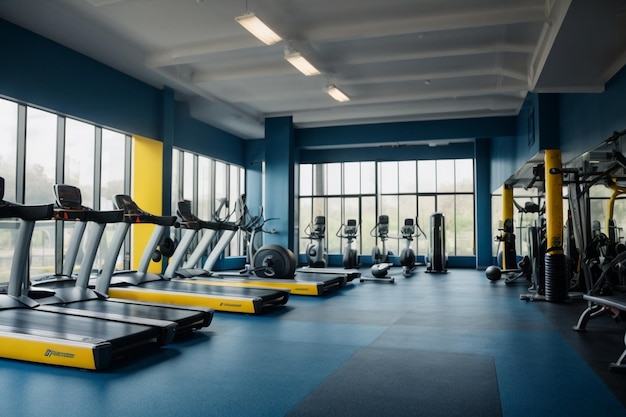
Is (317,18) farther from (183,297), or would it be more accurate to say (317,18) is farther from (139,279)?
(139,279)

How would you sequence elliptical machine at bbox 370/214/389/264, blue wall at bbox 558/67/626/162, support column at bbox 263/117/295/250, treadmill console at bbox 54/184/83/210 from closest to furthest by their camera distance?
treadmill console at bbox 54/184/83/210, blue wall at bbox 558/67/626/162, support column at bbox 263/117/295/250, elliptical machine at bbox 370/214/389/264

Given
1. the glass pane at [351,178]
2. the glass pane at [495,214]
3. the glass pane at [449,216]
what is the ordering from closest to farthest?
the glass pane at [495,214], the glass pane at [449,216], the glass pane at [351,178]

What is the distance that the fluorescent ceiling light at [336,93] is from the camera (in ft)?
30.9

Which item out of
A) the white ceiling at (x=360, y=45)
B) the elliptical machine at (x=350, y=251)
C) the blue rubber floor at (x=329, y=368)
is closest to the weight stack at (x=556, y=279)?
the blue rubber floor at (x=329, y=368)

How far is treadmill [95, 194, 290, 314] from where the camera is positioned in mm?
6359

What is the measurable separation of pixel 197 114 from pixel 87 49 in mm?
4074

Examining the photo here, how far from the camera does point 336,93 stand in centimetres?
962

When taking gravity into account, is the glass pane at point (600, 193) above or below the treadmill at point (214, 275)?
above

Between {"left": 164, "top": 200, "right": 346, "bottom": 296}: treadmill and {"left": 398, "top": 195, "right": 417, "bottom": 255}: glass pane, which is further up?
{"left": 398, "top": 195, "right": 417, "bottom": 255}: glass pane

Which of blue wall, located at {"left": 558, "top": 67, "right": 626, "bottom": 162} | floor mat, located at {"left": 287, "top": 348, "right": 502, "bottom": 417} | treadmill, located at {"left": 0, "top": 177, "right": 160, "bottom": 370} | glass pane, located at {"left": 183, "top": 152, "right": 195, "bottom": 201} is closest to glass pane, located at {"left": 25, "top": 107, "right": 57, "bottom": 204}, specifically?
treadmill, located at {"left": 0, "top": 177, "right": 160, "bottom": 370}

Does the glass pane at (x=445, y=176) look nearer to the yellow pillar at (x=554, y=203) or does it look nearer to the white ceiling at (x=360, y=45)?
the white ceiling at (x=360, y=45)

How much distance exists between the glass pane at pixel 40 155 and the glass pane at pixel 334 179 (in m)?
8.66

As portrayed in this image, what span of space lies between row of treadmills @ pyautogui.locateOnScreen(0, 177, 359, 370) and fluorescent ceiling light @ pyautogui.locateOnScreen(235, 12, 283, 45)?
2.68 metres

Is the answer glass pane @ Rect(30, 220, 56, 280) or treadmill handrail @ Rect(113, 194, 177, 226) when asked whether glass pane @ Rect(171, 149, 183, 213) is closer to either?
glass pane @ Rect(30, 220, 56, 280)
